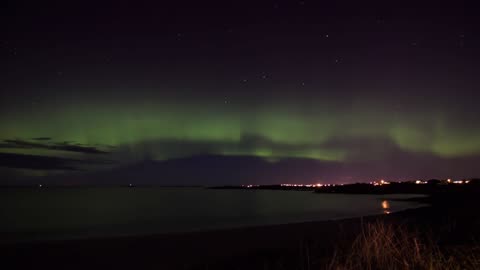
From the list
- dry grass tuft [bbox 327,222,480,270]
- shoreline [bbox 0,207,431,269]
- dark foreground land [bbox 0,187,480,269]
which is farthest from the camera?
shoreline [bbox 0,207,431,269]

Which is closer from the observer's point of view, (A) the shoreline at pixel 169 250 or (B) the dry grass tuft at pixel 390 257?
(B) the dry grass tuft at pixel 390 257

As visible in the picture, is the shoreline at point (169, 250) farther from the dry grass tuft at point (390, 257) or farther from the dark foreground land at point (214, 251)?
the dry grass tuft at point (390, 257)

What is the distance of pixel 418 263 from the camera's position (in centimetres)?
631

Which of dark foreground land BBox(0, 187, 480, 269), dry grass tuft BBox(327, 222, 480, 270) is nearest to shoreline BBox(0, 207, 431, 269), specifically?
dark foreground land BBox(0, 187, 480, 269)

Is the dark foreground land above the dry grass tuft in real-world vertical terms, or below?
below

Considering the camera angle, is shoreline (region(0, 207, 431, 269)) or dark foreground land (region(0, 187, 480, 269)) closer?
dark foreground land (region(0, 187, 480, 269))

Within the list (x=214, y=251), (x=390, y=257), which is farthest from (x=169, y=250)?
(x=390, y=257)

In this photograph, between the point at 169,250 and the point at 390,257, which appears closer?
the point at 390,257

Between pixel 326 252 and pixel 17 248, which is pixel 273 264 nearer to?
pixel 326 252

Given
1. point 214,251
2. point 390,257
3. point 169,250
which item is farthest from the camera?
point 169,250

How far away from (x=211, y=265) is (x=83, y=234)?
63.6 ft

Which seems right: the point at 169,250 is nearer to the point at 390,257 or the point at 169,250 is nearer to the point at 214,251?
the point at 214,251

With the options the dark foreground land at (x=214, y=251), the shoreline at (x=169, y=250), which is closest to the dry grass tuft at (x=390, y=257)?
the dark foreground land at (x=214, y=251)

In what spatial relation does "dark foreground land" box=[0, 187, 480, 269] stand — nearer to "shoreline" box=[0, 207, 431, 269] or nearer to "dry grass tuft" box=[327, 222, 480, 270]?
"shoreline" box=[0, 207, 431, 269]
